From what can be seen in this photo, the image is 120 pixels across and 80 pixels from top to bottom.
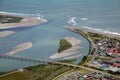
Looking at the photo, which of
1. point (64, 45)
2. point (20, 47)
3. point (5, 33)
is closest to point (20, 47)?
point (20, 47)

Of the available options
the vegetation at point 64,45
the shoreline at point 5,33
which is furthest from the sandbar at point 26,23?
the vegetation at point 64,45

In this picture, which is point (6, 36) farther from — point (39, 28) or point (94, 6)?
point (94, 6)

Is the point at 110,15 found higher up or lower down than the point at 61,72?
higher up

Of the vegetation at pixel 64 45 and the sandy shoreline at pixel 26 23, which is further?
→ the sandy shoreline at pixel 26 23

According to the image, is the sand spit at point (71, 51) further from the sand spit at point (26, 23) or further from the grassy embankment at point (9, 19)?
the grassy embankment at point (9, 19)

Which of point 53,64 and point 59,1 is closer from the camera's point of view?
point 53,64

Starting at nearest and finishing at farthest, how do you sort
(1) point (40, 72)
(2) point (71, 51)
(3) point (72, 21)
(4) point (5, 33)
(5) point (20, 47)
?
(1) point (40, 72)
(2) point (71, 51)
(5) point (20, 47)
(4) point (5, 33)
(3) point (72, 21)

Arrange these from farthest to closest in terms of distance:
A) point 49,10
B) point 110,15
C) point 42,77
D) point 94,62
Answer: point 49,10
point 110,15
point 94,62
point 42,77

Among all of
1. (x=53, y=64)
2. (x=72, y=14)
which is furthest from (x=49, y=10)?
(x=53, y=64)

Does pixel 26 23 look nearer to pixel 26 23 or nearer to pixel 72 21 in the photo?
pixel 26 23
